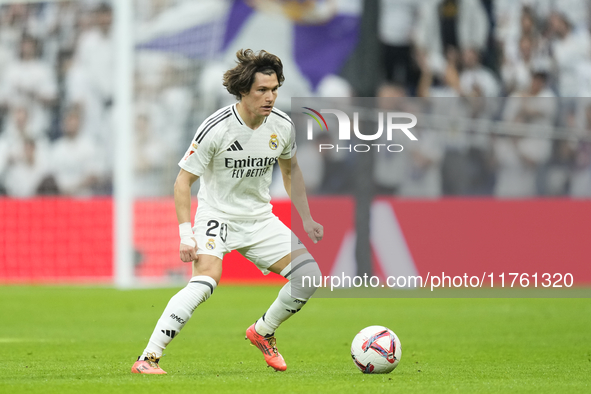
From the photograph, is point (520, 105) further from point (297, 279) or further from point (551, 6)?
point (297, 279)

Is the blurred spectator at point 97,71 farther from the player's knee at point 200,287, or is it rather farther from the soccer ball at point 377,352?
the soccer ball at point 377,352

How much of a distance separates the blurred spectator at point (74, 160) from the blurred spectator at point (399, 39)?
622cm

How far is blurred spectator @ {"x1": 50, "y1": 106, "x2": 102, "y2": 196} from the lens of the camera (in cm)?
1889

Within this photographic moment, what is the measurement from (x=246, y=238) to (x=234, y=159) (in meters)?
0.54

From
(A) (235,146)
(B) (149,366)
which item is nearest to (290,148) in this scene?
(A) (235,146)

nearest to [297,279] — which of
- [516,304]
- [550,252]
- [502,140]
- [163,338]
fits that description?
[163,338]

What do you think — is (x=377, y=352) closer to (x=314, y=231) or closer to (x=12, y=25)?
(x=314, y=231)

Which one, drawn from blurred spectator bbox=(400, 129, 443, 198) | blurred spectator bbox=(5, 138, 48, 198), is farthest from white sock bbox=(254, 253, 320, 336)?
blurred spectator bbox=(5, 138, 48, 198)

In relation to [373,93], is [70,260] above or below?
below

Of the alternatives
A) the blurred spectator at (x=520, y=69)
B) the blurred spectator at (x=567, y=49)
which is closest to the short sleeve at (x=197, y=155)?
the blurred spectator at (x=520, y=69)

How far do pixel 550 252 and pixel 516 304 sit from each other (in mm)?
2321

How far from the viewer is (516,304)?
12422mm

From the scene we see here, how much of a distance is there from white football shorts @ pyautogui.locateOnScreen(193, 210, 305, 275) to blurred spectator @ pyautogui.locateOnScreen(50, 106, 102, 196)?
508 inches

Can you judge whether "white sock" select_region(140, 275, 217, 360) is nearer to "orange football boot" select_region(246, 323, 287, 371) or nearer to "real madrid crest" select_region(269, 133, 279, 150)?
"orange football boot" select_region(246, 323, 287, 371)
